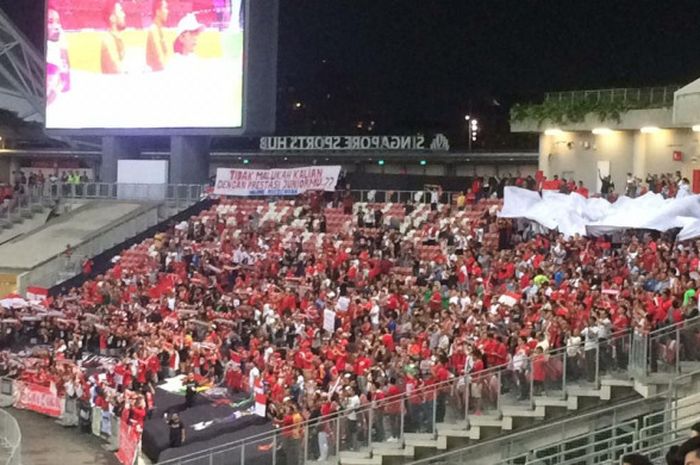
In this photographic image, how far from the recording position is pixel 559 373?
16.3 metres

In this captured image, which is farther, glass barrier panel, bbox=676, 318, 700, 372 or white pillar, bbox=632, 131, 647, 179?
white pillar, bbox=632, 131, 647, 179

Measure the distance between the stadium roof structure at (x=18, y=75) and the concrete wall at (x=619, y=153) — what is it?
991 inches

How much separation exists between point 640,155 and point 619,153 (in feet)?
2.60

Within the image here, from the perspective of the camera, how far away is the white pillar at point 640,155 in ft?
91.0

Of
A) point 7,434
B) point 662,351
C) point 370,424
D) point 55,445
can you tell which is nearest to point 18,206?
point 55,445

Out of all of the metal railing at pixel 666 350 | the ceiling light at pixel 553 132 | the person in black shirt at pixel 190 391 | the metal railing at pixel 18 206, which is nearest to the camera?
the metal railing at pixel 666 350

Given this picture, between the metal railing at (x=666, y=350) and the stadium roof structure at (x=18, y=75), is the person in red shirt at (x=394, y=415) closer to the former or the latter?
the metal railing at (x=666, y=350)

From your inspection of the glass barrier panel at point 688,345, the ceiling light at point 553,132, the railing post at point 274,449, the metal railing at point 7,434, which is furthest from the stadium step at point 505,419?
the ceiling light at point 553,132

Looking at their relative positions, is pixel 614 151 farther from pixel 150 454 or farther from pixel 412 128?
pixel 412 128

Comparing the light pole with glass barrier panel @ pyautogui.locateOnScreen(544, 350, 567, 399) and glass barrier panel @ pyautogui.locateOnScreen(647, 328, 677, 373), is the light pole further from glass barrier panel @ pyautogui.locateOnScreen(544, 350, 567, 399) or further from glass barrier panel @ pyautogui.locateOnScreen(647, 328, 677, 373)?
glass barrier panel @ pyautogui.locateOnScreen(647, 328, 677, 373)

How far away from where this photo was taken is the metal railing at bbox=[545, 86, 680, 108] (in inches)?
1072

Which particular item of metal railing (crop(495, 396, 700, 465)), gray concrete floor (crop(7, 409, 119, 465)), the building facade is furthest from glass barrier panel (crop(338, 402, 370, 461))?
the building facade

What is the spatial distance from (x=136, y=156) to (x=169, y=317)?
1649 centimetres

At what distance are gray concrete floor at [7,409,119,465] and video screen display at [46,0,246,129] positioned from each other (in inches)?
521
